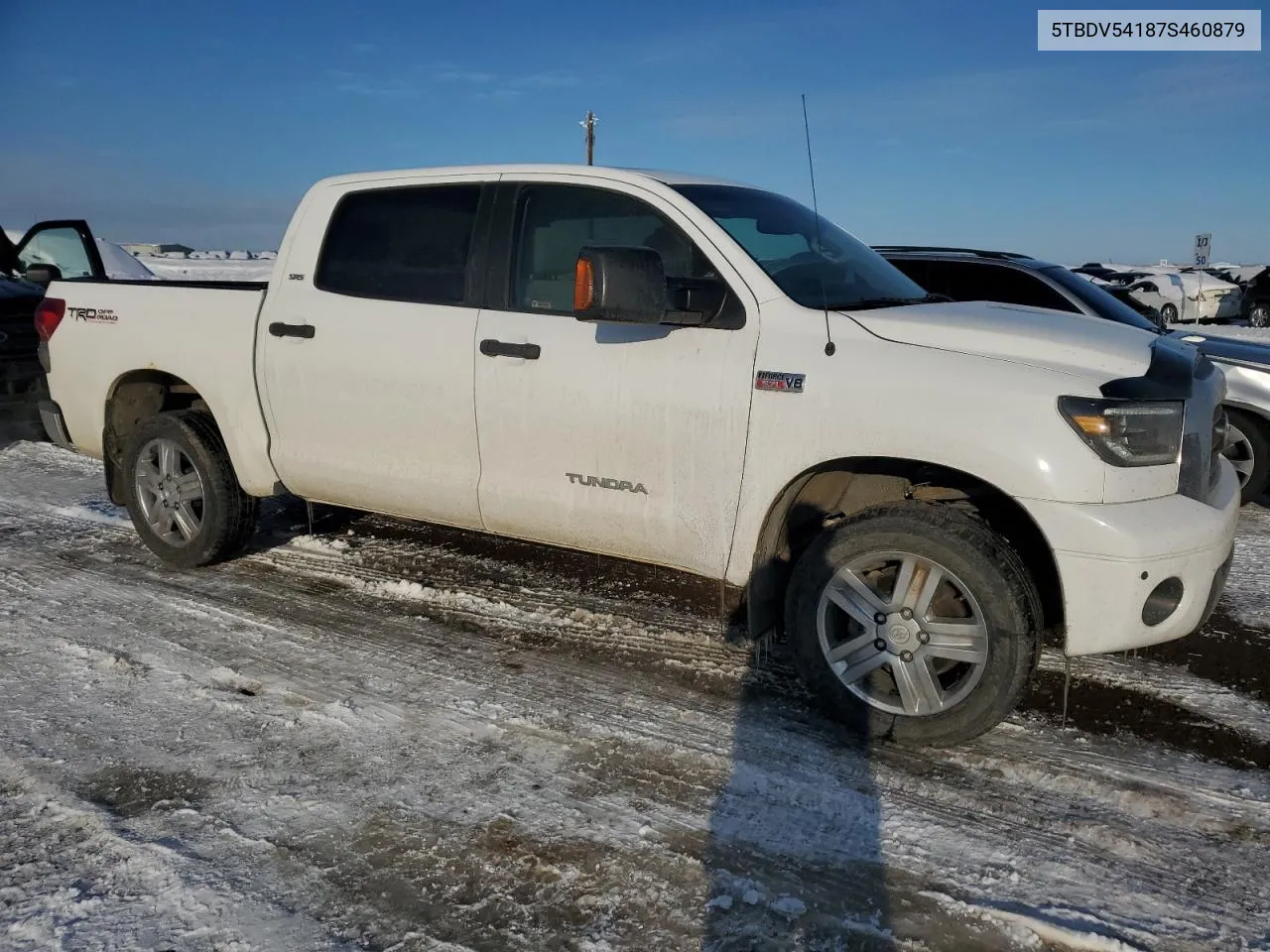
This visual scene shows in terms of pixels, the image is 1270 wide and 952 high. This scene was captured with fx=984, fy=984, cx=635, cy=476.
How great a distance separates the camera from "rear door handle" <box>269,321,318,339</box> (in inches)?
183

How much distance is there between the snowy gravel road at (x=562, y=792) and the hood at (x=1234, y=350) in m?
2.76

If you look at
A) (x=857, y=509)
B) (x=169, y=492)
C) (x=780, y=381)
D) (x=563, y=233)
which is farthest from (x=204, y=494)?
(x=857, y=509)

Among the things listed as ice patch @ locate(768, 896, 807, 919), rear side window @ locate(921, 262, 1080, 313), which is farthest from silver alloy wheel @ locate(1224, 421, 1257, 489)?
ice patch @ locate(768, 896, 807, 919)

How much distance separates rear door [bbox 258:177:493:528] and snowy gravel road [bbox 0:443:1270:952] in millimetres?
671

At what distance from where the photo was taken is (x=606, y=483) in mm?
3949

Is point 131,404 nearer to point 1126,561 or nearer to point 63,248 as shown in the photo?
point 1126,561

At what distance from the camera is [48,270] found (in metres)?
8.41

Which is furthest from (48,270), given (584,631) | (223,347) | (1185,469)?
(1185,469)

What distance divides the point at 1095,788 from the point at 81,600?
4.51 m

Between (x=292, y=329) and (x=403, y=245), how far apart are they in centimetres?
69

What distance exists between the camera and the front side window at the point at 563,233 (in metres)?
4.04

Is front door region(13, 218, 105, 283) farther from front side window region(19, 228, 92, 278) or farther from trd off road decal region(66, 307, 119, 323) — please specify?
trd off road decal region(66, 307, 119, 323)

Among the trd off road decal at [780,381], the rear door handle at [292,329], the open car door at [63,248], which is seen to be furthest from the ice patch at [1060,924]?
the open car door at [63,248]

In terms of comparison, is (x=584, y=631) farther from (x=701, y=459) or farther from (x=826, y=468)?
(x=826, y=468)
